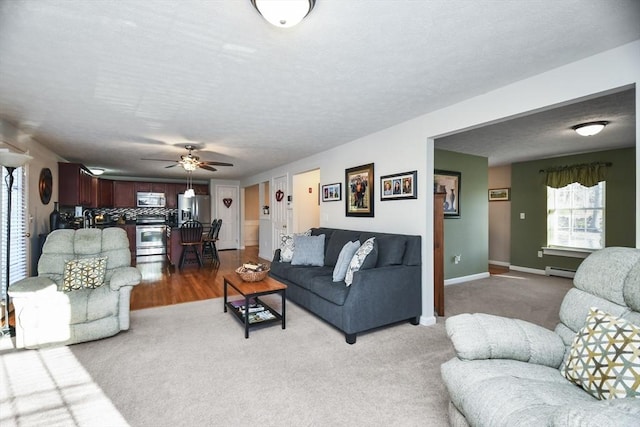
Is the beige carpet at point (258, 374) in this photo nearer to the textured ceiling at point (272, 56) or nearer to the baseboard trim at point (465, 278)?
the baseboard trim at point (465, 278)

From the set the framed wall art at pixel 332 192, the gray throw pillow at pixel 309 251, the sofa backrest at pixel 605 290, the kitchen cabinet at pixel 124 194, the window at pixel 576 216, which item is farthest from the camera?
the kitchen cabinet at pixel 124 194

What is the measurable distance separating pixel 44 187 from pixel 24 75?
3178mm

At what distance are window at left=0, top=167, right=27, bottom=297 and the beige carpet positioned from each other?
1.62 m

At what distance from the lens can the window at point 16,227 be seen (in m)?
3.48

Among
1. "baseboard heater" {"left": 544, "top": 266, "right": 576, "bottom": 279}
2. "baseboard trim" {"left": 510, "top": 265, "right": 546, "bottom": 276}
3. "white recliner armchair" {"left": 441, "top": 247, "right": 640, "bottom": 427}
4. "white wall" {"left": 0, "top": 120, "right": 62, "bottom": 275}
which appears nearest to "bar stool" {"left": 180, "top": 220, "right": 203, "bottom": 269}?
"white wall" {"left": 0, "top": 120, "right": 62, "bottom": 275}

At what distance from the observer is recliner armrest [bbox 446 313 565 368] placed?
150 centimetres

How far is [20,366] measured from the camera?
92.6 inches

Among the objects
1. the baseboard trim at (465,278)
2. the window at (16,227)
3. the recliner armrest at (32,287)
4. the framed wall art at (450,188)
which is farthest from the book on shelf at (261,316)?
the framed wall art at (450,188)

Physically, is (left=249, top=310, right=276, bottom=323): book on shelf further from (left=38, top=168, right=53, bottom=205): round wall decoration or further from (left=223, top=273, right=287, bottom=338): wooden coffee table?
(left=38, top=168, right=53, bottom=205): round wall decoration

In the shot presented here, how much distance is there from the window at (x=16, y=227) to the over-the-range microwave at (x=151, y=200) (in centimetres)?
493

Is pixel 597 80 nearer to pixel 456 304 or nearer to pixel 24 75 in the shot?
pixel 456 304

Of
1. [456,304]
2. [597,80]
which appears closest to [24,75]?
[597,80]

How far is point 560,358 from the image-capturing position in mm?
1545

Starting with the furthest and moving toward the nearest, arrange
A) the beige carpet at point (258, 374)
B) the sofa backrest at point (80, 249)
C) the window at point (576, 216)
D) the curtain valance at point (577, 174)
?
the window at point (576, 216) → the curtain valance at point (577, 174) → the sofa backrest at point (80, 249) → the beige carpet at point (258, 374)
